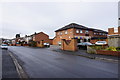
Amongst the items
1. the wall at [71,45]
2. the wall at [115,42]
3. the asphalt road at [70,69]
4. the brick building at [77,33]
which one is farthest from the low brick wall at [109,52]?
the brick building at [77,33]

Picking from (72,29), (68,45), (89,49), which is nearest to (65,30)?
(72,29)

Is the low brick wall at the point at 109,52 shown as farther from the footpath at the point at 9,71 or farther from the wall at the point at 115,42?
the footpath at the point at 9,71

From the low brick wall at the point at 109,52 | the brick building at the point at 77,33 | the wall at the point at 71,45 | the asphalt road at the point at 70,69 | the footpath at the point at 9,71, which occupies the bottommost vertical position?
the asphalt road at the point at 70,69

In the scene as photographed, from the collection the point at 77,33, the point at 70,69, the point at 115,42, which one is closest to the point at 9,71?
the point at 70,69

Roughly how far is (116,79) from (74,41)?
12.5 meters

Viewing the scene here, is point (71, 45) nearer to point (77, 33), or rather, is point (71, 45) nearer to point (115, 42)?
point (115, 42)

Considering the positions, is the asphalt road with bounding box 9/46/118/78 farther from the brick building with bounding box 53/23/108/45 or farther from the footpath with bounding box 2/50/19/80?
the brick building with bounding box 53/23/108/45

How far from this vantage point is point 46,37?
56.2 meters

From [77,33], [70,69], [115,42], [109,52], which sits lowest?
[70,69]

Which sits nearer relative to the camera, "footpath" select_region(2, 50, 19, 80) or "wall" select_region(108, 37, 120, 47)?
"footpath" select_region(2, 50, 19, 80)

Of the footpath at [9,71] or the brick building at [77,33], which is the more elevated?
the brick building at [77,33]

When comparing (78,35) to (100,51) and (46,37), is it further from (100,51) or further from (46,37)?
(46,37)

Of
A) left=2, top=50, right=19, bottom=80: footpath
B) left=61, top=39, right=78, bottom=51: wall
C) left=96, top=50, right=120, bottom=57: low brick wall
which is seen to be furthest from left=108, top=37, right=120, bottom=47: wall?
left=2, top=50, right=19, bottom=80: footpath

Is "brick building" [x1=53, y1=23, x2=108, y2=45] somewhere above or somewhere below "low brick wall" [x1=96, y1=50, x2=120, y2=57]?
above
